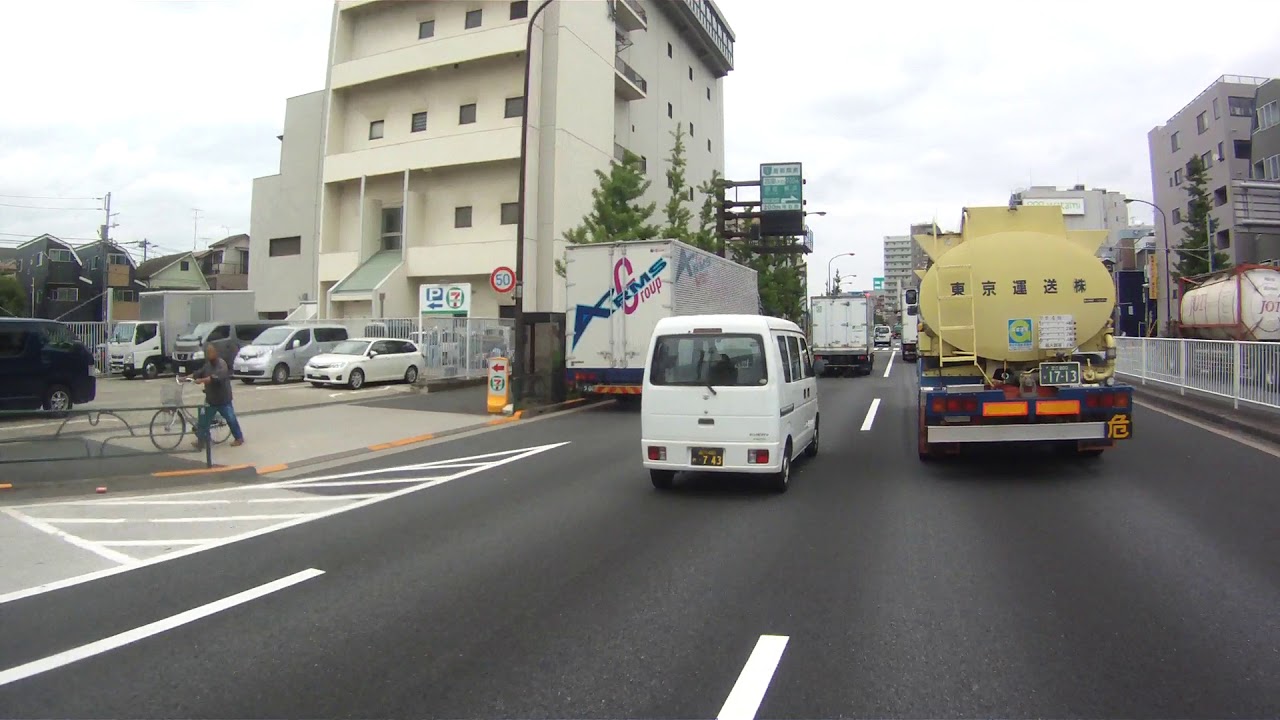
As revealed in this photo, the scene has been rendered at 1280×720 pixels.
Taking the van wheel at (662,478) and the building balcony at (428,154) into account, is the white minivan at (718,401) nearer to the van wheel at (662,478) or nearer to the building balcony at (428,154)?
the van wheel at (662,478)

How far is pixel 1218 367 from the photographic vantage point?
50.4 feet

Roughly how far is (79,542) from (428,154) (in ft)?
93.3

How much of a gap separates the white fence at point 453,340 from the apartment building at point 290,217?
12438mm

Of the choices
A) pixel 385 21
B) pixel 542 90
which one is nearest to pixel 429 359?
pixel 542 90

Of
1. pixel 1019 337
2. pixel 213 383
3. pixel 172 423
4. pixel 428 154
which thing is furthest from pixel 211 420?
pixel 428 154

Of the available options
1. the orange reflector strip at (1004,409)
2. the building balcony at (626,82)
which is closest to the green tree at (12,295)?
the building balcony at (626,82)

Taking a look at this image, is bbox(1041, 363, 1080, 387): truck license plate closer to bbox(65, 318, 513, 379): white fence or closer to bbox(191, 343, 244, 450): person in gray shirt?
bbox(191, 343, 244, 450): person in gray shirt

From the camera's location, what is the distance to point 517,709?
3.66 metres

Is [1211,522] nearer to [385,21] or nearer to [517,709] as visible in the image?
[517,709]

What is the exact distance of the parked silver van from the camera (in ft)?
80.3

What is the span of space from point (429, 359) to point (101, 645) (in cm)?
2053

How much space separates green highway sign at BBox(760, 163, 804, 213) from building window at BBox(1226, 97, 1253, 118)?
32100mm

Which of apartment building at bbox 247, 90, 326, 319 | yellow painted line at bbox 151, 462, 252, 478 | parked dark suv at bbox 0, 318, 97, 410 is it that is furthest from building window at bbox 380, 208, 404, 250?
yellow painted line at bbox 151, 462, 252, 478

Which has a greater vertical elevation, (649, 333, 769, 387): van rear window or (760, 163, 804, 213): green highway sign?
(760, 163, 804, 213): green highway sign
